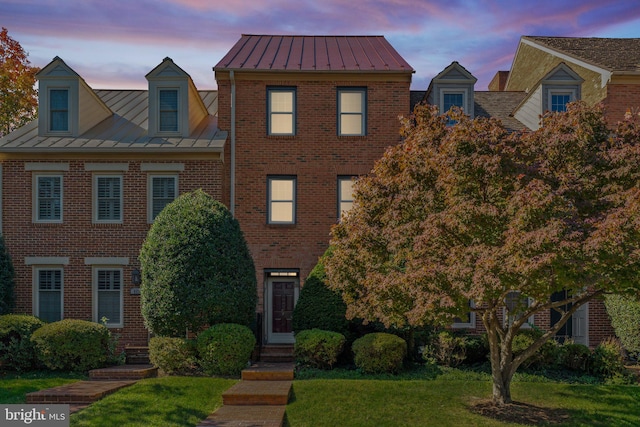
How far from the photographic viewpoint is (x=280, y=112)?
1878 centimetres

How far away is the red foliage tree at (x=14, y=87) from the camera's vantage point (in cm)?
2746

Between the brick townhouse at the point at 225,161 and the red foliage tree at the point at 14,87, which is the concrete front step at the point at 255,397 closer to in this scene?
the brick townhouse at the point at 225,161

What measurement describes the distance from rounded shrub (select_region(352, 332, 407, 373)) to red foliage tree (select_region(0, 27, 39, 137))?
21553 mm

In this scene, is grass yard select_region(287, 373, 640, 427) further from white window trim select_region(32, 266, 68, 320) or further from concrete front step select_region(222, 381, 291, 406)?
white window trim select_region(32, 266, 68, 320)

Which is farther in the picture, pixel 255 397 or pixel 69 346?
pixel 69 346

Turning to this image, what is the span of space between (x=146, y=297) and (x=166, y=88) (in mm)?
7183

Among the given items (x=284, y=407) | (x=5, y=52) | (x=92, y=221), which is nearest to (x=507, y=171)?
(x=284, y=407)

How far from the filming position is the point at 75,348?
581 inches

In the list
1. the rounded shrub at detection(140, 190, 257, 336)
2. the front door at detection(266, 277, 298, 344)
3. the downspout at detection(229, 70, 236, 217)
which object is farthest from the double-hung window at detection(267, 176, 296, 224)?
the rounded shrub at detection(140, 190, 257, 336)

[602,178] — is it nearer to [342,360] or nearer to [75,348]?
[342,360]

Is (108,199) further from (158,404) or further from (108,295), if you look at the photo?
(158,404)

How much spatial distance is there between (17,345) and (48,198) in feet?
15.8

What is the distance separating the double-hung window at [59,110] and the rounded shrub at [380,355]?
1175 centimetres

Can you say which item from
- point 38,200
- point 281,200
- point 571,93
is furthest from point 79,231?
point 571,93
